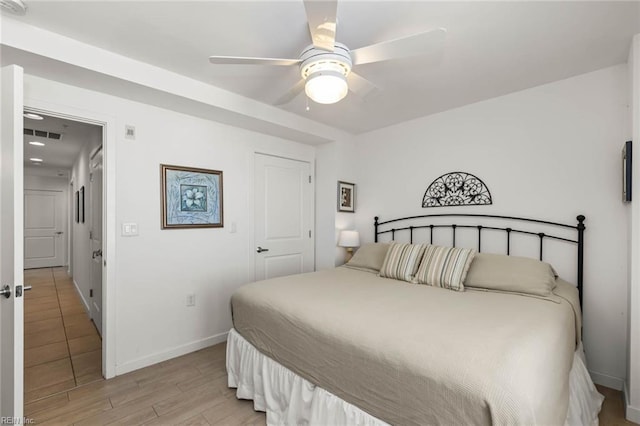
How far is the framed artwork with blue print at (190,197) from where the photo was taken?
109 inches

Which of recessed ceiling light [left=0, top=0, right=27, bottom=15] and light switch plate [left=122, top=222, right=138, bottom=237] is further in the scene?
light switch plate [left=122, top=222, right=138, bottom=237]

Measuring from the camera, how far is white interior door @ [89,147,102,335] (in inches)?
128

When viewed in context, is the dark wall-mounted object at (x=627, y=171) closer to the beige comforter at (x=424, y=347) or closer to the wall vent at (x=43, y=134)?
the beige comforter at (x=424, y=347)

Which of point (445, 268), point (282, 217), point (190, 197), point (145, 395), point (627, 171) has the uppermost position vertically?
point (627, 171)

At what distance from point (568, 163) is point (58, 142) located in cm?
612

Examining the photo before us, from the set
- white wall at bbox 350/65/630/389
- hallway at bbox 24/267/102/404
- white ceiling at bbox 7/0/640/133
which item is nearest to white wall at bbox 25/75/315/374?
hallway at bbox 24/267/102/404

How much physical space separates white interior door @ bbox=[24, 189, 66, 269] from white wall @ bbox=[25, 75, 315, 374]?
6.87 m

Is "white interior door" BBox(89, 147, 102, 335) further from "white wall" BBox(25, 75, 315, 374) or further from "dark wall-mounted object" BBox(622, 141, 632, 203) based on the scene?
"dark wall-mounted object" BBox(622, 141, 632, 203)

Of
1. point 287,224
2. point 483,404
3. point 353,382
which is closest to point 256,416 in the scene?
point 353,382

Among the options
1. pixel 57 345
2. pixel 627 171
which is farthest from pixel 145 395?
pixel 627 171

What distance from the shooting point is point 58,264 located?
7.57m

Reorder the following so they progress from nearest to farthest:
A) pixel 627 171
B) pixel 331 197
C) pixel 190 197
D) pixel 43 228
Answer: pixel 627 171, pixel 190 197, pixel 331 197, pixel 43 228

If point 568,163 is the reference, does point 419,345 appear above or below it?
below

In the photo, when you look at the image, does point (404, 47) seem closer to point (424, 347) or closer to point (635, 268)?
point (424, 347)
